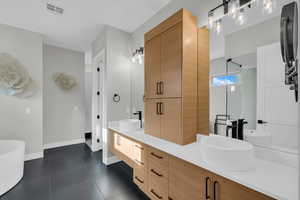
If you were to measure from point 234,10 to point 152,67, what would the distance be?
3.53ft

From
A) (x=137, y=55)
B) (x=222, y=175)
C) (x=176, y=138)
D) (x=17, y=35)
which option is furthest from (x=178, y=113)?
(x=17, y=35)

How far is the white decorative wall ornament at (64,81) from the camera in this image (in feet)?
12.2

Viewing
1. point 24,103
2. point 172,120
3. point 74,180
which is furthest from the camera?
point 24,103

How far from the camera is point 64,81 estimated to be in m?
3.75

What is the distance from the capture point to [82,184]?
2.05m

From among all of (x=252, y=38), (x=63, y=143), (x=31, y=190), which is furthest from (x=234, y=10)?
(x=63, y=143)

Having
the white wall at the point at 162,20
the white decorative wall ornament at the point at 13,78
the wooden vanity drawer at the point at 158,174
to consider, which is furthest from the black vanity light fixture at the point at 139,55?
the white decorative wall ornament at the point at 13,78

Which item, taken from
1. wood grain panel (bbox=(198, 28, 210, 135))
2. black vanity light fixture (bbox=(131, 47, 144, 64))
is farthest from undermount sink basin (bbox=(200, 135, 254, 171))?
black vanity light fixture (bbox=(131, 47, 144, 64))

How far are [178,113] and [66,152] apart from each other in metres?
3.25

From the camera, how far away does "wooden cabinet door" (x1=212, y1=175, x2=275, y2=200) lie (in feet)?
2.60

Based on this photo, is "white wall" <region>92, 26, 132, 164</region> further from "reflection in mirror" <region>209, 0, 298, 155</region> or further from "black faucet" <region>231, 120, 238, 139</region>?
"black faucet" <region>231, 120, 238, 139</region>

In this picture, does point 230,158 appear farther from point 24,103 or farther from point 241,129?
point 24,103

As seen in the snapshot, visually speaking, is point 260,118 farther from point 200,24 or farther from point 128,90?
point 128,90

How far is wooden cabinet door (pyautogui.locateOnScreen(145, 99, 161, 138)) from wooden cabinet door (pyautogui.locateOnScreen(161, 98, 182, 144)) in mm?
98
